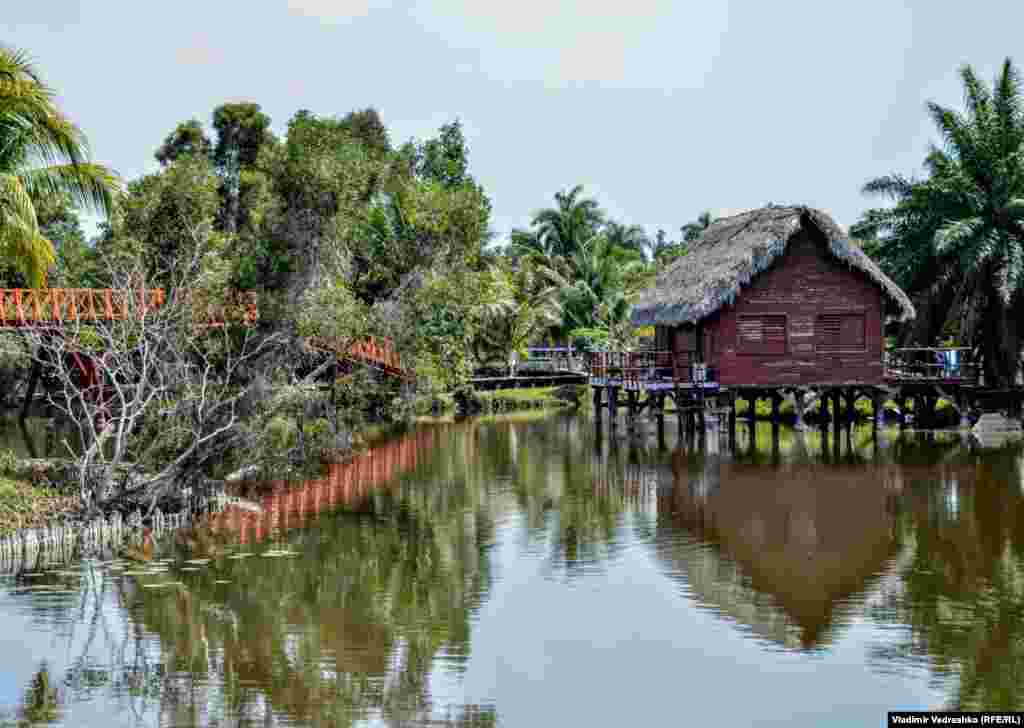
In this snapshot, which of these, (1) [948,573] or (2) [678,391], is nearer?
(1) [948,573]

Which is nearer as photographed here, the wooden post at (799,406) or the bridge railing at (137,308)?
the bridge railing at (137,308)

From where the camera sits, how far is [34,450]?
31359 millimetres

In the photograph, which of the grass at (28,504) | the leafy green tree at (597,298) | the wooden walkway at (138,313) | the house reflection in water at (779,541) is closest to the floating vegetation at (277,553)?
the grass at (28,504)

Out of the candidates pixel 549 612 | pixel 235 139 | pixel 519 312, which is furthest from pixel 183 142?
pixel 549 612

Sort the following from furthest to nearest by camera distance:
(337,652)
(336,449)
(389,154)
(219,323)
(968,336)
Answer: (389,154) < (968,336) < (336,449) < (219,323) < (337,652)

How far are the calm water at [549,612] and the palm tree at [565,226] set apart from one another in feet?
107

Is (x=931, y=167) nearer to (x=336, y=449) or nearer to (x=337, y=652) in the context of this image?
(x=336, y=449)

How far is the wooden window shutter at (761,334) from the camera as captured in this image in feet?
102

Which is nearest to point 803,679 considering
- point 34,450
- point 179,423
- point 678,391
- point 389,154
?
point 179,423

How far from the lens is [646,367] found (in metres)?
32.8

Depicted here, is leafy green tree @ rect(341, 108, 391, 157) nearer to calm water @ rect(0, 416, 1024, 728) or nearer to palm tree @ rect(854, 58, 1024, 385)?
palm tree @ rect(854, 58, 1024, 385)

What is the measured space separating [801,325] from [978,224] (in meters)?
5.99

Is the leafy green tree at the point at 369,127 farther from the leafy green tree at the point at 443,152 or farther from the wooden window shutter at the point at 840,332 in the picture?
the wooden window shutter at the point at 840,332

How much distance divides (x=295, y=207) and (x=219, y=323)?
2737 mm
